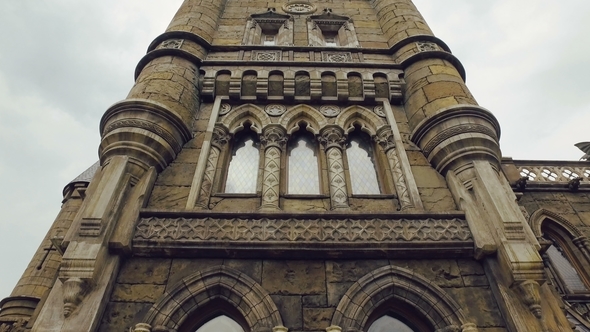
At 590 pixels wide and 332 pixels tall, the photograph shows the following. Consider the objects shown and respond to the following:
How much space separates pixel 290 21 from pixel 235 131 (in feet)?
16.1

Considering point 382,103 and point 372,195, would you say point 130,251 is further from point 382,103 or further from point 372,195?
point 382,103

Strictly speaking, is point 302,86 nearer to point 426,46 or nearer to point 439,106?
point 439,106

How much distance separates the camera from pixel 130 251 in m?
5.09

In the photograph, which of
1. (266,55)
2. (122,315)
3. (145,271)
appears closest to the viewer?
(122,315)

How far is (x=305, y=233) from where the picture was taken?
17.3ft

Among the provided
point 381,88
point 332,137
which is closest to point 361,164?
point 332,137

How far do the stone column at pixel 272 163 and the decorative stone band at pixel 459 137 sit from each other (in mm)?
2450

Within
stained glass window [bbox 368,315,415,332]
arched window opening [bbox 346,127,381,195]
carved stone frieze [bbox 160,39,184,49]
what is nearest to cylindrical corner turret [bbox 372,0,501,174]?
arched window opening [bbox 346,127,381,195]

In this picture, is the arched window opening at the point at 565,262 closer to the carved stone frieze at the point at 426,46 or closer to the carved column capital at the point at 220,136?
the carved stone frieze at the point at 426,46

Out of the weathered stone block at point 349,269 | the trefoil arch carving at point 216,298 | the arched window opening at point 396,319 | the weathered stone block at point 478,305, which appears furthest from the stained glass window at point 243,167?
the weathered stone block at point 478,305

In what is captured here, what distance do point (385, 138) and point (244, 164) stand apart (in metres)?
2.56

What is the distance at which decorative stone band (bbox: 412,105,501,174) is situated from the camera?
6039 mm

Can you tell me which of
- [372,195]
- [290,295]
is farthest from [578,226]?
[290,295]

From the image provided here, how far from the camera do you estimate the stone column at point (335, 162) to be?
6.16m
